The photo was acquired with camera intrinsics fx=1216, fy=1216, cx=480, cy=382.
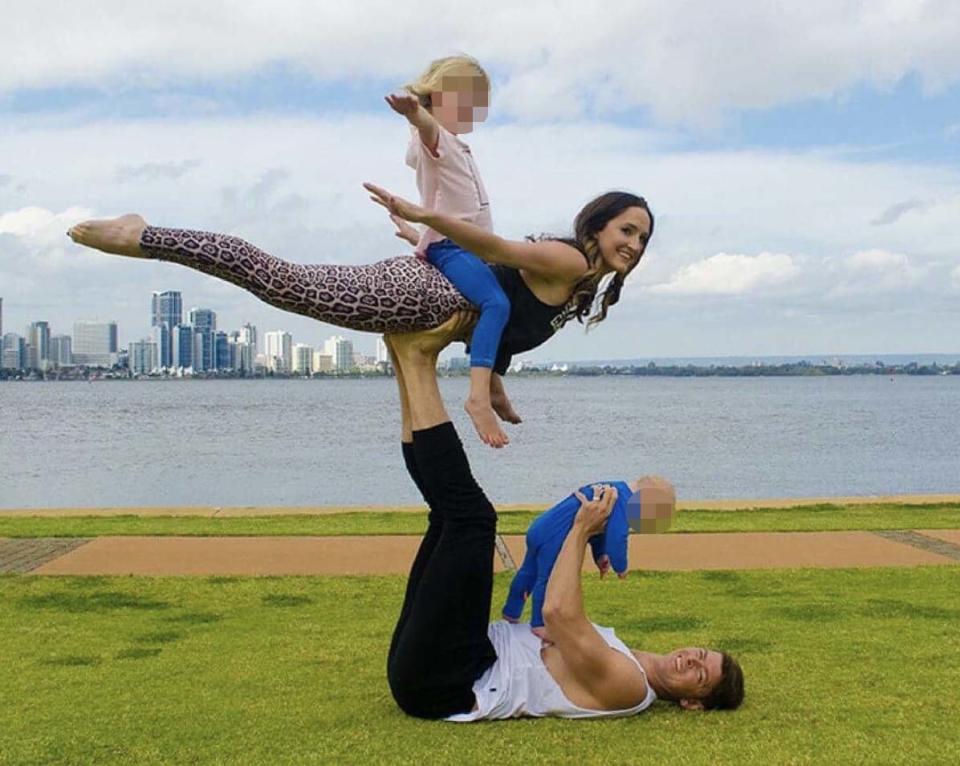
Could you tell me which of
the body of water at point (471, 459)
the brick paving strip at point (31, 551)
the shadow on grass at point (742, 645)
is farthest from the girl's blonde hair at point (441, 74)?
the body of water at point (471, 459)

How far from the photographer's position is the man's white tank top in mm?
4957

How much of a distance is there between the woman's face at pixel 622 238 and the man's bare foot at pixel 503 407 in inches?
27.9

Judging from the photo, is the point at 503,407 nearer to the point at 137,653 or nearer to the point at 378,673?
the point at 378,673

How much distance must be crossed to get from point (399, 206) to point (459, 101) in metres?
0.57

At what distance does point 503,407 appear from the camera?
5.33 metres

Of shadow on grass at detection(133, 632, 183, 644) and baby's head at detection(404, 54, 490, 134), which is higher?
baby's head at detection(404, 54, 490, 134)

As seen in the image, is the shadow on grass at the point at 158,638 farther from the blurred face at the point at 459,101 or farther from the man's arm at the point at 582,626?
the blurred face at the point at 459,101

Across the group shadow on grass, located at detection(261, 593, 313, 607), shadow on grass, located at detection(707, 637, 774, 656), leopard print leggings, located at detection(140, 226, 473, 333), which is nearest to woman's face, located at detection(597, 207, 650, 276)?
leopard print leggings, located at detection(140, 226, 473, 333)

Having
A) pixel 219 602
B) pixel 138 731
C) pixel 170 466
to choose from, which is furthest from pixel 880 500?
pixel 170 466

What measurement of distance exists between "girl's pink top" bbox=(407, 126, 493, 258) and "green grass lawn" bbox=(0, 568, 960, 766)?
2059 millimetres

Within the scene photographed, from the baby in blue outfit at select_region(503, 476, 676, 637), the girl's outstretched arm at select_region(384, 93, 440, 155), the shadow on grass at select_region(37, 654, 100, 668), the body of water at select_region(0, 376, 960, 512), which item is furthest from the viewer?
the body of water at select_region(0, 376, 960, 512)

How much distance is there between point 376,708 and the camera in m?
5.18

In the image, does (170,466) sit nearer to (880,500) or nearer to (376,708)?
(880,500)

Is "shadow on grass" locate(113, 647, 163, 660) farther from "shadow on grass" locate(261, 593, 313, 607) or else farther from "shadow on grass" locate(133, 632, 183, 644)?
"shadow on grass" locate(261, 593, 313, 607)
